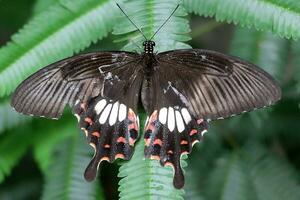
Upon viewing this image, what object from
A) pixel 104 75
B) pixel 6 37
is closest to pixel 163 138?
pixel 104 75

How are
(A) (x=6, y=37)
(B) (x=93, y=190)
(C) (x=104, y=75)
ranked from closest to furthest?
(C) (x=104, y=75) → (B) (x=93, y=190) → (A) (x=6, y=37)

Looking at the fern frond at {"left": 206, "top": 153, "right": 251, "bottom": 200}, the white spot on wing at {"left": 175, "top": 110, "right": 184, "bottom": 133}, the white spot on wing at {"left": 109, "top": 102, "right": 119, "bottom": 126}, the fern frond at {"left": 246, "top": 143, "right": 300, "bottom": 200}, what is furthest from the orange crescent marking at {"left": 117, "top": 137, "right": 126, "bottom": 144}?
the fern frond at {"left": 246, "top": 143, "right": 300, "bottom": 200}

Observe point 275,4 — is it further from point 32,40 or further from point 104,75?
point 32,40

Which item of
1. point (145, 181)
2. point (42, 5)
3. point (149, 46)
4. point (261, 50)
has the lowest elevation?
point (145, 181)

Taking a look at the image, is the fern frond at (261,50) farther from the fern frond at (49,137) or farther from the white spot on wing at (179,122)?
the fern frond at (49,137)

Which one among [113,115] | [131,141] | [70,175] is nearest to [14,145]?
[70,175]

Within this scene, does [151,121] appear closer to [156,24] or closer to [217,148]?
[156,24]

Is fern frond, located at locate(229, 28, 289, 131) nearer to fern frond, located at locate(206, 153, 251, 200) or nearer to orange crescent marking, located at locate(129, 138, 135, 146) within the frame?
fern frond, located at locate(206, 153, 251, 200)
